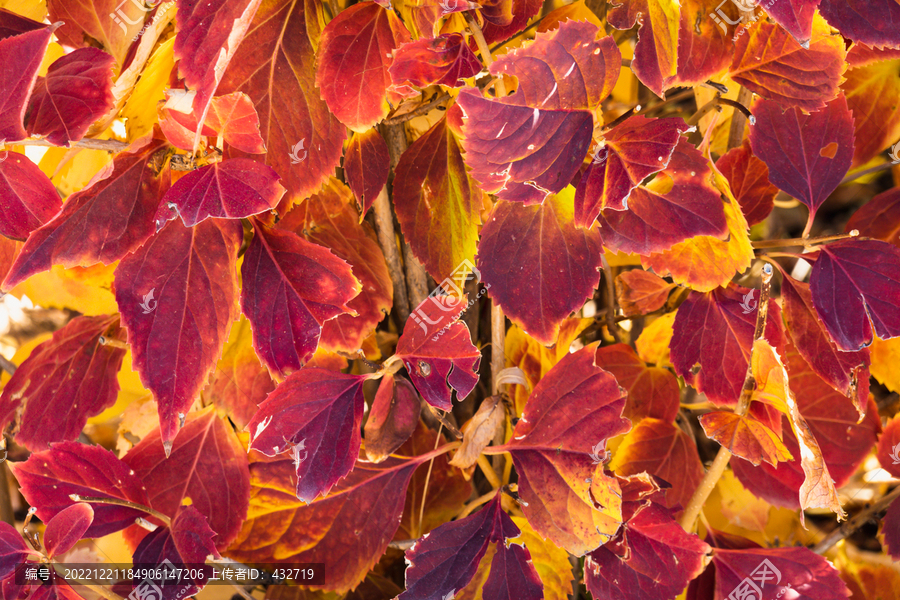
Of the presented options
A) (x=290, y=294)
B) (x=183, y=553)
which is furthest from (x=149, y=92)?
(x=183, y=553)

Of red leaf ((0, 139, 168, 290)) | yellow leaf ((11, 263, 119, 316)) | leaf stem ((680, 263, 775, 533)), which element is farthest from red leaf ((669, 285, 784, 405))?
yellow leaf ((11, 263, 119, 316))

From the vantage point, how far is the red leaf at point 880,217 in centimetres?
44

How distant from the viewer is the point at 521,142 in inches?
10.6

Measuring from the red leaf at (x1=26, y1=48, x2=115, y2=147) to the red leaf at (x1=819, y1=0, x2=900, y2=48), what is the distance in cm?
38

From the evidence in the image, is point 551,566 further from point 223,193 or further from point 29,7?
point 29,7

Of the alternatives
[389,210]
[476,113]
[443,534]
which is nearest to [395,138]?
[389,210]

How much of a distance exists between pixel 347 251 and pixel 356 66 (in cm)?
12

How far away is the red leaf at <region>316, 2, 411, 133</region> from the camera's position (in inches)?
11.8

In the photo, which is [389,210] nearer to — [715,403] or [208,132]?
[208,132]

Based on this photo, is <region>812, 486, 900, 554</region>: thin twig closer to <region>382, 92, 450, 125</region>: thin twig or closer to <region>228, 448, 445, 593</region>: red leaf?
<region>228, 448, 445, 593</region>: red leaf

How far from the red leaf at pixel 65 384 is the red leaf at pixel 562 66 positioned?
1.06 feet

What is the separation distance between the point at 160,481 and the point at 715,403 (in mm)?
373

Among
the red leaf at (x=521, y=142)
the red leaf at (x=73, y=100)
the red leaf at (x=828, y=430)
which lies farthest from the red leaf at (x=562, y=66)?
the red leaf at (x=828, y=430)

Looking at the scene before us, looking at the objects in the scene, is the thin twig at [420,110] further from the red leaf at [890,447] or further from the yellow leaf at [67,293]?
the red leaf at [890,447]
